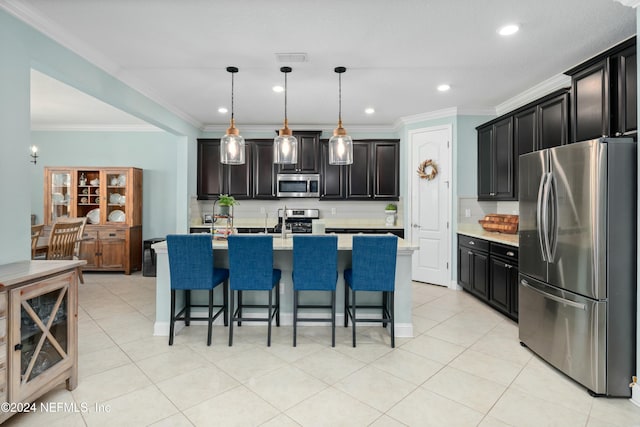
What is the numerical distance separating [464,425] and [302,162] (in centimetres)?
453

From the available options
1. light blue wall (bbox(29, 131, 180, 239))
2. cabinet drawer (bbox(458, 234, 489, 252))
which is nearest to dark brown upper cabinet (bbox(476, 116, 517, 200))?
cabinet drawer (bbox(458, 234, 489, 252))

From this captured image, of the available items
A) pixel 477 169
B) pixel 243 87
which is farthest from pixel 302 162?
pixel 477 169

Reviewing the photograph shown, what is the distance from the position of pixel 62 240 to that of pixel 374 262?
13.5ft

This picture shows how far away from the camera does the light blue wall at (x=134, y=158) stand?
19.8ft

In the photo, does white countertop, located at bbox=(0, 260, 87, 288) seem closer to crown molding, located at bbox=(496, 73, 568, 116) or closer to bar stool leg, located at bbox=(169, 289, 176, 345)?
bar stool leg, located at bbox=(169, 289, 176, 345)

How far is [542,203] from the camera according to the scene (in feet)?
8.31

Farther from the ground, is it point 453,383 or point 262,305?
point 262,305

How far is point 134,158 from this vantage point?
238 inches

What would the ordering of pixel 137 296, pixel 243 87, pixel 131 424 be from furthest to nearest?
pixel 137 296 → pixel 243 87 → pixel 131 424

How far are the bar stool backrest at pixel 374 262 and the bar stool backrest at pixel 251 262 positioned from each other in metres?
0.75

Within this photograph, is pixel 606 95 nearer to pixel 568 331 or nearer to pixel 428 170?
pixel 568 331

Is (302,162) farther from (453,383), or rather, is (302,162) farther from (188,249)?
(453,383)

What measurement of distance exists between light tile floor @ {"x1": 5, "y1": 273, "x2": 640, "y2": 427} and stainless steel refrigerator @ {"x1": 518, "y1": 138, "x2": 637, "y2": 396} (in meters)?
0.22

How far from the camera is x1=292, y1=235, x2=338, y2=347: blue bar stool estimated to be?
9.13ft
